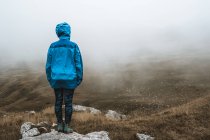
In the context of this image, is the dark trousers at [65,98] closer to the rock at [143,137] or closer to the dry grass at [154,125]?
the dry grass at [154,125]

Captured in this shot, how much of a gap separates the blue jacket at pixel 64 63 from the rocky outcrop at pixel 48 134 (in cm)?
177

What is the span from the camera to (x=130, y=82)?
76625mm

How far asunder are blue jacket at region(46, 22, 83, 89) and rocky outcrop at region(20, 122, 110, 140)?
5.80 ft

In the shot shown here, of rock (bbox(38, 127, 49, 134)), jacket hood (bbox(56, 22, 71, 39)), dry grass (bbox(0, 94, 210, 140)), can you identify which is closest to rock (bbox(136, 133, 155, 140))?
dry grass (bbox(0, 94, 210, 140))

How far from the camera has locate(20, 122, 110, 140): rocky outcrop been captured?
12719 millimetres

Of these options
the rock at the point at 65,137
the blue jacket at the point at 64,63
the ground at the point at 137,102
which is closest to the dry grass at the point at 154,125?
the ground at the point at 137,102

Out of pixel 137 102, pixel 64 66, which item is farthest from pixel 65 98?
pixel 137 102

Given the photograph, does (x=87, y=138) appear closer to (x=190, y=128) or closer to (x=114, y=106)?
(x=190, y=128)

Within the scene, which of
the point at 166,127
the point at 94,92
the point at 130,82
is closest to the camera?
the point at 166,127

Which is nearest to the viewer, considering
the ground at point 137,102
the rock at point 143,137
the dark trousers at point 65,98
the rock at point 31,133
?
the dark trousers at point 65,98

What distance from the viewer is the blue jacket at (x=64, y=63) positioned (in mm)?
12180

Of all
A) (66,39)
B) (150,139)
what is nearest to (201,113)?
(150,139)

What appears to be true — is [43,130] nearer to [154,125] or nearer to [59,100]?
[59,100]

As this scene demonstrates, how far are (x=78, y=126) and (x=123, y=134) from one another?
2.47 m
